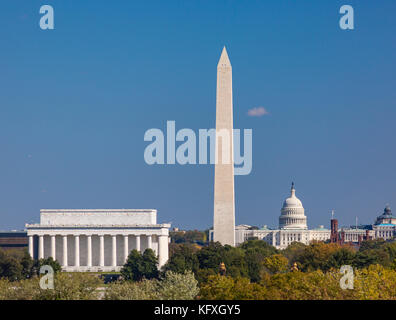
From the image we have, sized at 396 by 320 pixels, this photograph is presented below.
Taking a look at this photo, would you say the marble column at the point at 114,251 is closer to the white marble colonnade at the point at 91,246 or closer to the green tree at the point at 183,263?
the white marble colonnade at the point at 91,246

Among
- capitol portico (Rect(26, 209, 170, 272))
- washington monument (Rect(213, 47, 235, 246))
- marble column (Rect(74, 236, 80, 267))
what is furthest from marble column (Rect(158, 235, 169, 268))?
washington monument (Rect(213, 47, 235, 246))

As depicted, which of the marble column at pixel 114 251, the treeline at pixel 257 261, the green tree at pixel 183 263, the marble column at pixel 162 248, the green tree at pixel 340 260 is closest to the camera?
the green tree at pixel 340 260

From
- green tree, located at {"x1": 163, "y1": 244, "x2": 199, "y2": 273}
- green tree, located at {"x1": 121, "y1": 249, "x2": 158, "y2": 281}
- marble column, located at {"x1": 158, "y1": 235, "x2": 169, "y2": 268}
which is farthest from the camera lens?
marble column, located at {"x1": 158, "y1": 235, "x2": 169, "y2": 268}

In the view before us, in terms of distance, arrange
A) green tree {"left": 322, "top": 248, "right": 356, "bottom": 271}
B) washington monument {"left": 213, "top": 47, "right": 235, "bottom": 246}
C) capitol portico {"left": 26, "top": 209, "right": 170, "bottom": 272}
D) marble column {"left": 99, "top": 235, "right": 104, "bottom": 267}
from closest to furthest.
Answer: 1. green tree {"left": 322, "top": 248, "right": 356, "bottom": 271}
2. washington monument {"left": 213, "top": 47, "right": 235, "bottom": 246}
3. marble column {"left": 99, "top": 235, "right": 104, "bottom": 267}
4. capitol portico {"left": 26, "top": 209, "right": 170, "bottom": 272}

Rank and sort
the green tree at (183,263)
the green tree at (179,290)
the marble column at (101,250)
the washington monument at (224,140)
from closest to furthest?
the green tree at (179,290) < the green tree at (183,263) < the washington monument at (224,140) < the marble column at (101,250)

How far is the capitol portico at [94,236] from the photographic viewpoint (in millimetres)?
157875

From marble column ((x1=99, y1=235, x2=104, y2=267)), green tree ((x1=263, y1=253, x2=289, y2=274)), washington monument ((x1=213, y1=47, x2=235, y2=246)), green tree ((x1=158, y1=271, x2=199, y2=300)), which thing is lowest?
green tree ((x1=158, y1=271, x2=199, y2=300))

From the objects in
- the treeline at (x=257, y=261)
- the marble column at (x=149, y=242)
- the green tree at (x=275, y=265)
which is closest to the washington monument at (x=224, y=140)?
the treeline at (x=257, y=261)

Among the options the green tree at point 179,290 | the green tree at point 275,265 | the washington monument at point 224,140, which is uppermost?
the washington monument at point 224,140

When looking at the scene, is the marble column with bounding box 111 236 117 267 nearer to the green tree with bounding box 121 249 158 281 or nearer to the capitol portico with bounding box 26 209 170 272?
the capitol portico with bounding box 26 209 170 272

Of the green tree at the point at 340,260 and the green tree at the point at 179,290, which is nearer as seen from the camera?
the green tree at the point at 179,290

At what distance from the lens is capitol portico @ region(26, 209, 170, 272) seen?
15788 cm
